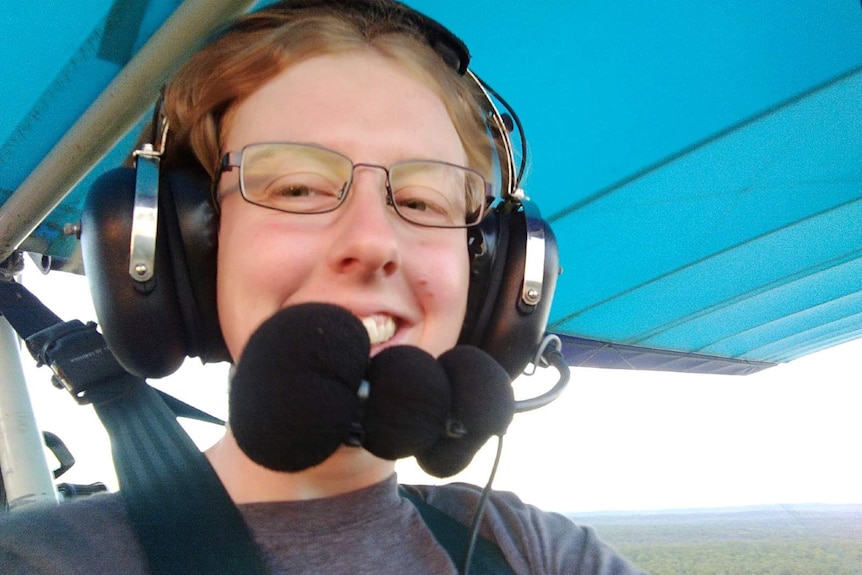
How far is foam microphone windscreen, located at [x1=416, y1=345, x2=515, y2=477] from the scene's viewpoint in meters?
0.45

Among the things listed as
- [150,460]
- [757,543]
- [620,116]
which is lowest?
[757,543]

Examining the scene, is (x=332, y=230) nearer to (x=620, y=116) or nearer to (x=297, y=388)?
(x=297, y=388)

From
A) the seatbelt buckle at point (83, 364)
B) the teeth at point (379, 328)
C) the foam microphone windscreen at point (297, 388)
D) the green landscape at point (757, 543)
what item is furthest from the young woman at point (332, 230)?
the green landscape at point (757, 543)

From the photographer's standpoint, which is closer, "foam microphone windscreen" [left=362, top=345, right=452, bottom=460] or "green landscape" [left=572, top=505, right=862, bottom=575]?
"foam microphone windscreen" [left=362, top=345, right=452, bottom=460]

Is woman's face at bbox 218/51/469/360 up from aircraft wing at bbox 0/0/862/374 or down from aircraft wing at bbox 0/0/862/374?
down

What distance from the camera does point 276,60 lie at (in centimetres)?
72

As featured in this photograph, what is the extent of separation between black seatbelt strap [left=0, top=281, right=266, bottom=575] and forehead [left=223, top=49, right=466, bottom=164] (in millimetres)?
428

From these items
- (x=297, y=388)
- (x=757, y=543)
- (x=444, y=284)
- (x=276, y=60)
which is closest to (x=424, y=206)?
(x=444, y=284)

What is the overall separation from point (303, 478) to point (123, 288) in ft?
0.94

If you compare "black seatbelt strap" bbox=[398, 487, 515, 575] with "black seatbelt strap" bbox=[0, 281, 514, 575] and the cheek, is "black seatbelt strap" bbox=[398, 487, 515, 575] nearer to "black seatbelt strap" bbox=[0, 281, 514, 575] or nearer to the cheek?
"black seatbelt strap" bbox=[0, 281, 514, 575]

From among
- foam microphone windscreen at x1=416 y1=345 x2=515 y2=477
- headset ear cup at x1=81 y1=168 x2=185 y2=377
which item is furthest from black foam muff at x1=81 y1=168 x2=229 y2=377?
foam microphone windscreen at x1=416 y1=345 x2=515 y2=477

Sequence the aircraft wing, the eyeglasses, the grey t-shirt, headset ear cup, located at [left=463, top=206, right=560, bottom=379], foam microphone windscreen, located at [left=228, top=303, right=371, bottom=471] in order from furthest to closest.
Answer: the aircraft wing, headset ear cup, located at [left=463, top=206, right=560, bottom=379], the eyeglasses, the grey t-shirt, foam microphone windscreen, located at [left=228, top=303, right=371, bottom=471]

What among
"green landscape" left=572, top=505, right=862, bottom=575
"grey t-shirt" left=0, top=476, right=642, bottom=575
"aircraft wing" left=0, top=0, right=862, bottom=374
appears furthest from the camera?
"green landscape" left=572, top=505, right=862, bottom=575

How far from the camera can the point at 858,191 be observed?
72.4 inches
